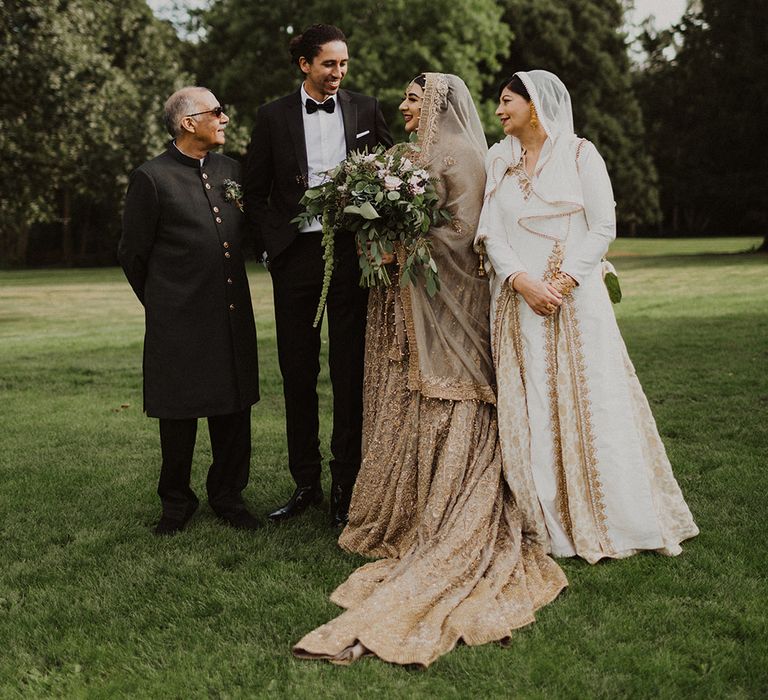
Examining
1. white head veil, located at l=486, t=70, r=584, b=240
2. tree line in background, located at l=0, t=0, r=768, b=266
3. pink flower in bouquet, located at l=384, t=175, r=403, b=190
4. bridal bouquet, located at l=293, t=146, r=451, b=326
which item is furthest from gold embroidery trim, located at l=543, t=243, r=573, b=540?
tree line in background, located at l=0, t=0, r=768, b=266

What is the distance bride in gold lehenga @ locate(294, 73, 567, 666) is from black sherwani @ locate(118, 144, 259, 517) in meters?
0.77

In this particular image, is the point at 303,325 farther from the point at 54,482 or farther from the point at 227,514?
the point at 54,482

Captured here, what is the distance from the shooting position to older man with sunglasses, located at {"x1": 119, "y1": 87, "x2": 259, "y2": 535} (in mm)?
4469

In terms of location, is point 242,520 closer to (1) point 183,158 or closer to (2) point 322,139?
(1) point 183,158

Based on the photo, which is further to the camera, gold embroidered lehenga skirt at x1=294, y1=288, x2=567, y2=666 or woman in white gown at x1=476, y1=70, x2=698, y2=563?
woman in white gown at x1=476, y1=70, x2=698, y2=563

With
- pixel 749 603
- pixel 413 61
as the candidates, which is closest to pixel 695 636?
pixel 749 603

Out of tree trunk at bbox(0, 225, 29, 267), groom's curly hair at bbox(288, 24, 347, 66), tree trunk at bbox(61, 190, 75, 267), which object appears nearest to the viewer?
groom's curly hair at bbox(288, 24, 347, 66)

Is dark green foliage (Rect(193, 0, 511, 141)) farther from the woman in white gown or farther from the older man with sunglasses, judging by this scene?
the woman in white gown

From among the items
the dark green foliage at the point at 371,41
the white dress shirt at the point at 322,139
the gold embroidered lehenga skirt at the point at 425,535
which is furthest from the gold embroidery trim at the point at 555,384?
the dark green foliage at the point at 371,41

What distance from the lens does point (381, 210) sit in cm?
401

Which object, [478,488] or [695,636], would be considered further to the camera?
[478,488]

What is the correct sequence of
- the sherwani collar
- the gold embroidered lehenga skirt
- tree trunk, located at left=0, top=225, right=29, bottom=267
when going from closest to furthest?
1. the gold embroidered lehenga skirt
2. the sherwani collar
3. tree trunk, located at left=0, top=225, right=29, bottom=267

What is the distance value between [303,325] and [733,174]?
101 ft

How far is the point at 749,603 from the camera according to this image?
11.6 feet
